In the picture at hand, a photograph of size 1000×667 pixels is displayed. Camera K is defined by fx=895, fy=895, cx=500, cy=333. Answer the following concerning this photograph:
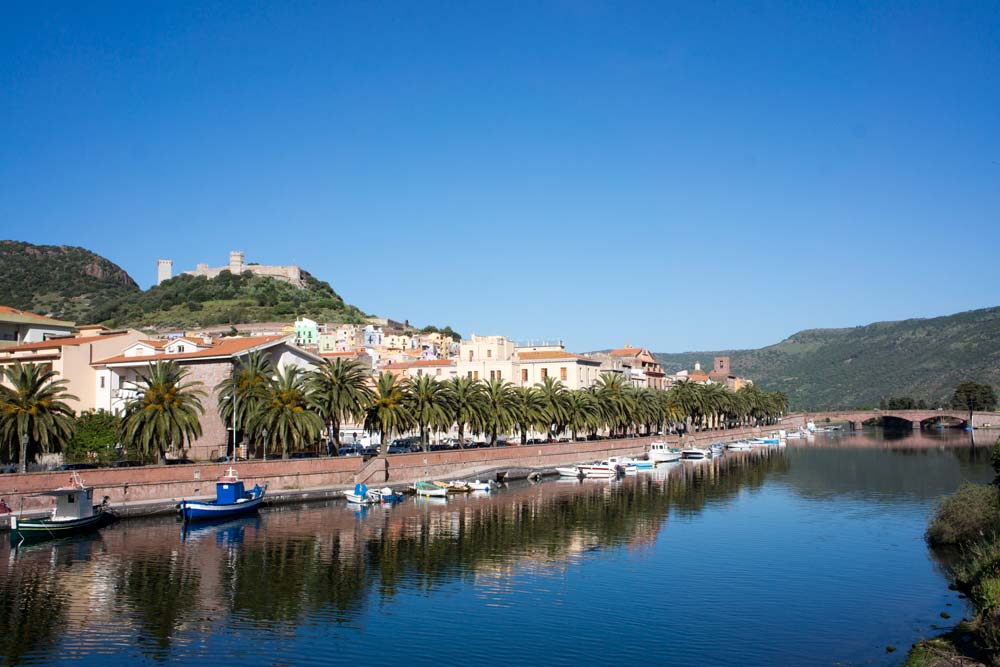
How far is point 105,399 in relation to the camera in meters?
71.7

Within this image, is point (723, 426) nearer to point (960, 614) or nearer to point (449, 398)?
point (449, 398)

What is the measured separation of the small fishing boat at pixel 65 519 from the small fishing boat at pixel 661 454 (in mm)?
63776

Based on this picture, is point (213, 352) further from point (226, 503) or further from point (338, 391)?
point (226, 503)

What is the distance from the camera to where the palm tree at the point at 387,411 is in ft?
215

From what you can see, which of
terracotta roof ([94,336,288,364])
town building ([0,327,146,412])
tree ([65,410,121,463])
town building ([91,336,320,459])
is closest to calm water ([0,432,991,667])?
tree ([65,410,121,463])

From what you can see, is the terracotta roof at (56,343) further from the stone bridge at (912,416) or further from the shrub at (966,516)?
the stone bridge at (912,416)

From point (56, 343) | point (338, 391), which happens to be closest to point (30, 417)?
point (338, 391)

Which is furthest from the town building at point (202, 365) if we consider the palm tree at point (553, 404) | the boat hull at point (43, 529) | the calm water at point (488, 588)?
the palm tree at point (553, 404)

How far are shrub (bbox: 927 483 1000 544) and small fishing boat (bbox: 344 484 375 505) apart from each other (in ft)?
110

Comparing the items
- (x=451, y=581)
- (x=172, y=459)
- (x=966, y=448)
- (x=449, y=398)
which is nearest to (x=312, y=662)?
(x=451, y=581)

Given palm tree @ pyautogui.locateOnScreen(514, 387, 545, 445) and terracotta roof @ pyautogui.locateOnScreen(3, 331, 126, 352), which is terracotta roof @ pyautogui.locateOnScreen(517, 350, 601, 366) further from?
terracotta roof @ pyautogui.locateOnScreen(3, 331, 126, 352)

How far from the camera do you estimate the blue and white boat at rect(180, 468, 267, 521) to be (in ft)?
162

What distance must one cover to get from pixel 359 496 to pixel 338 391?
820cm

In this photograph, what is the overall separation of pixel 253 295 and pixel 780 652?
179263 mm
